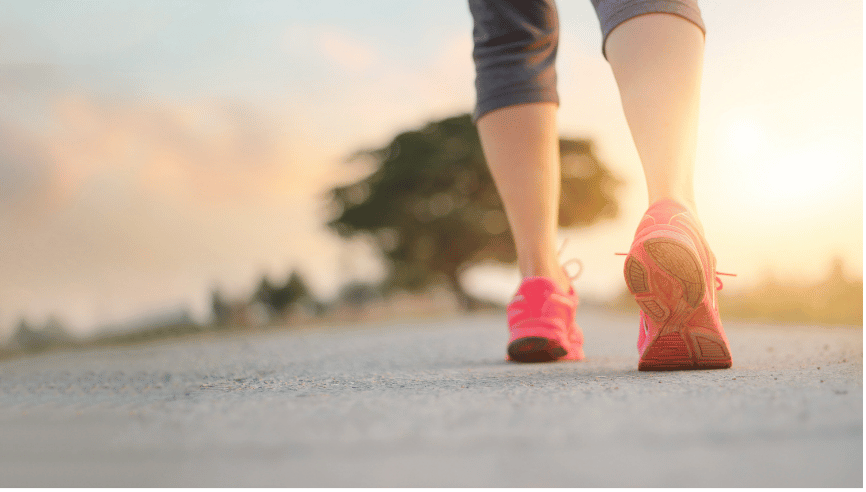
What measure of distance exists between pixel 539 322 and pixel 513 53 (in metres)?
0.51

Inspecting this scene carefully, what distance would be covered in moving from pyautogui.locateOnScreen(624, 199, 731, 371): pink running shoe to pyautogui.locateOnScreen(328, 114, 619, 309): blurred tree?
32.0 ft

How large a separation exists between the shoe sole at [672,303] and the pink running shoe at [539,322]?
0.95 feet

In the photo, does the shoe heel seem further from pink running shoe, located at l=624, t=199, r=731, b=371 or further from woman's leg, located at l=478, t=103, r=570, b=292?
woman's leg, located at l=478, t=103, r=570, b=292

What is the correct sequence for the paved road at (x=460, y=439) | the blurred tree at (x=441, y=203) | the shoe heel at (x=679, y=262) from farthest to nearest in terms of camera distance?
the blurred tree at (x=441, y=203)
the shoe heel at (x=679, y=262)
the paved road at (x=460, y=439)

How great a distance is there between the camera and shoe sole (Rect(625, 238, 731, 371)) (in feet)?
2.47

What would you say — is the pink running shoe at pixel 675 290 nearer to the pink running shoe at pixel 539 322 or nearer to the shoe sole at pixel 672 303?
the shoe sole at pixel 672 303

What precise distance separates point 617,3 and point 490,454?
2.36ft

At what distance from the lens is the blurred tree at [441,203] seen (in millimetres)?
10938

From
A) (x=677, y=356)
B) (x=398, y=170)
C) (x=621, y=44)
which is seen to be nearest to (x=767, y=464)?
(x=677, y=356)

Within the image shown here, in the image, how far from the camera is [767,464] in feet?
1.07

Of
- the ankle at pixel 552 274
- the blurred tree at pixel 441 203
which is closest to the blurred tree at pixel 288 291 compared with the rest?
the blurred tree at pixel 441 203

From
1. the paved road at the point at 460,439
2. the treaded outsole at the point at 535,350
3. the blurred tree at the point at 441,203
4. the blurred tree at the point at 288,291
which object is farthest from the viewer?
the blurred tree at the point at 441,203

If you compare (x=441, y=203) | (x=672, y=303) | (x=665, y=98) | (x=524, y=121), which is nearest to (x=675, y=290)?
(x=672, y=303)

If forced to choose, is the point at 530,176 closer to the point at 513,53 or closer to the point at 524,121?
the point at 524,121
